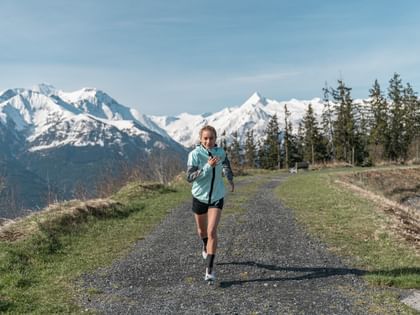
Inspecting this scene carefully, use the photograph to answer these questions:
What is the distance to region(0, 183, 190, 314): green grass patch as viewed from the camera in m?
7.26

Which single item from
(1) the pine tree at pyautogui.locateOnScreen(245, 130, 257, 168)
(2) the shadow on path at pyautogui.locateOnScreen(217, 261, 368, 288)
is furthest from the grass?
(1) the pine tree at pyautogui.locateOnScreen(245, 130, 257, 168)

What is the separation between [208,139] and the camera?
8008 mm

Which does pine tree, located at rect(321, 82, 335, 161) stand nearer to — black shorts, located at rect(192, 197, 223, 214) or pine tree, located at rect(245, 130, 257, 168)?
pine tree, located at rect(245, 130, 257, 168)

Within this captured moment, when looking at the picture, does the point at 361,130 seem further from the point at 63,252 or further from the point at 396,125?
the point at 63,252

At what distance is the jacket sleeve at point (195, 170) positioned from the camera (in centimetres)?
794

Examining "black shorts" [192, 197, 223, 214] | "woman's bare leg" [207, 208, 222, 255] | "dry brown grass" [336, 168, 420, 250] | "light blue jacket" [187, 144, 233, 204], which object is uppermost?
"light blue jacket" [187, 144, 233, 204]

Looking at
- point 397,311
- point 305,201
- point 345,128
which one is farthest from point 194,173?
point 345,128

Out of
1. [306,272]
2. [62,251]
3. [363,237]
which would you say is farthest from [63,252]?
[363,237]

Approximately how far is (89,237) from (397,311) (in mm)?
8948

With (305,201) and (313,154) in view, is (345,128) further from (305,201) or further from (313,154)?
(305,201)

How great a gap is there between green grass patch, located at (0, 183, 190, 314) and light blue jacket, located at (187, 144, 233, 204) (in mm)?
2509

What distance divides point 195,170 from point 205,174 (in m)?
0.19

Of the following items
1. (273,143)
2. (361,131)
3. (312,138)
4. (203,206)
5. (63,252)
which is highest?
(361,131)

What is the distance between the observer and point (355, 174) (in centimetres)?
4000
